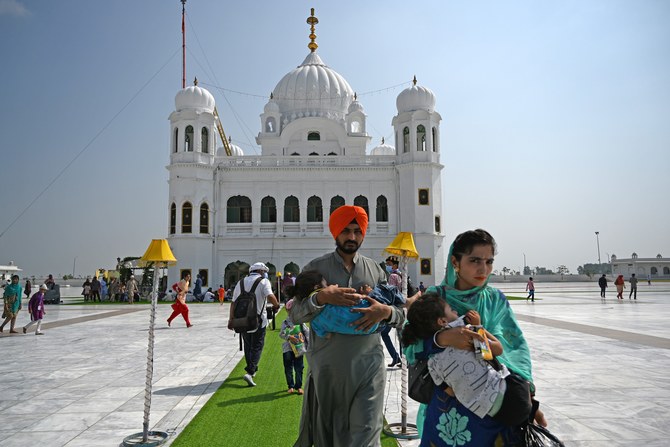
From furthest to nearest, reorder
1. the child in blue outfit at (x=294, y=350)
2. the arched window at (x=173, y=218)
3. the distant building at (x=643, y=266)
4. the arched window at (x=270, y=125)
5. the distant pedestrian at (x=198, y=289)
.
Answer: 1. the distant building at (x=643, y=266)
2. the arched window at (x=270, y=125)
3. the arched window at (x=173, y=218)
4. the distant pedestrian at (x=198, y=289)
5. the child in blue outfit at (x=294, y=350)

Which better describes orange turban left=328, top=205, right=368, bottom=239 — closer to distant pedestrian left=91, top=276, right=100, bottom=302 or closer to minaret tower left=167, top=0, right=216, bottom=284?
minaret tower left=167, top=0, right=216, bottom=284

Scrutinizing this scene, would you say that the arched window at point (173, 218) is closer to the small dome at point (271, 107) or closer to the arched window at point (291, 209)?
the arched window at point (291, 209)

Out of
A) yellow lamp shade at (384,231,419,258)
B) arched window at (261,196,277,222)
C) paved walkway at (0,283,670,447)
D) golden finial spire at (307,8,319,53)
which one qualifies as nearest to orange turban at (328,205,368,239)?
paved walkway at (0,283,670,447)

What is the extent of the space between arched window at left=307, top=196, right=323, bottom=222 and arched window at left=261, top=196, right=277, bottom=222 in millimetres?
2213

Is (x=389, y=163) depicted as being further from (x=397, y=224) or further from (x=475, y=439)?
(x=475, y=439)

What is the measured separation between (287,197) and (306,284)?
2933 centimetres

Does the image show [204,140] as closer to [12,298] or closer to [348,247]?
[12,298]

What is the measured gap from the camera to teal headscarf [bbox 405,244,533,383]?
2.43m

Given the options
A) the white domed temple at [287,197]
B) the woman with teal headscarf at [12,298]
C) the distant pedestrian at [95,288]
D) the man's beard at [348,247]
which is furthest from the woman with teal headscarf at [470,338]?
the distant pedestrian at [95,288]

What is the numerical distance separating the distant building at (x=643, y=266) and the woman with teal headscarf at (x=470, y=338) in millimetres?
71961

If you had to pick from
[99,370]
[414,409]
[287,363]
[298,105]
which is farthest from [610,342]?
[298,105]

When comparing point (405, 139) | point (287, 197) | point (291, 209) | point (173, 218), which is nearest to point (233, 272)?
point (173, 218)

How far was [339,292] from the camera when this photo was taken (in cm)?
274

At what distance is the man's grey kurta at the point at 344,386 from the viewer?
292cm
